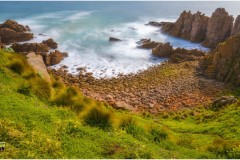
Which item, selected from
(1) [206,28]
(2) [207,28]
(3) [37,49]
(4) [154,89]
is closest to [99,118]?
(4) [154,89]

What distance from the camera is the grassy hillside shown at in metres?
9.84

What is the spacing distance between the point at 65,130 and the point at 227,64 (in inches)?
1273

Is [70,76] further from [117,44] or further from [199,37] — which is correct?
[199,37]

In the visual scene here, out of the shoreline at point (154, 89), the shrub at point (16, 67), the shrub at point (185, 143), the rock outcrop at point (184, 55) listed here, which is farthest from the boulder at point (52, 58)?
the shrub at point (185, 143)

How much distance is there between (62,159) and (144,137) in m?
5.25

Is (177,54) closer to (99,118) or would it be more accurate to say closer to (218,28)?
(218,28)

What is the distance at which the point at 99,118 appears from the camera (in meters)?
13.2

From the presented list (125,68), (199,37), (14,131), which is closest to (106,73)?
(125,68)

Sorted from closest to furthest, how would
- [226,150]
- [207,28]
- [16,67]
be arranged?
[226,150]
[16,67]
[207,28]

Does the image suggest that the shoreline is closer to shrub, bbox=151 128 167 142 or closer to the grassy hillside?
the grassy hillside

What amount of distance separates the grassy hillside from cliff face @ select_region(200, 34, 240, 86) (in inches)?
835

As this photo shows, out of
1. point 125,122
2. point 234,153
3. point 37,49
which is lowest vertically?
point 37,49

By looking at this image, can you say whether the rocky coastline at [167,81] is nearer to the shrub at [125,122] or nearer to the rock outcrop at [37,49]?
the rock outcrop at [37,49]

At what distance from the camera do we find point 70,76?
4306 cm
